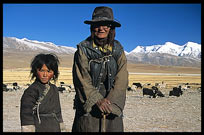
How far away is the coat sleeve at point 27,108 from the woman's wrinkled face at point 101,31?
0.89 meters

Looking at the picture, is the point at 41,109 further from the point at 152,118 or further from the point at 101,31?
the point at 152,118

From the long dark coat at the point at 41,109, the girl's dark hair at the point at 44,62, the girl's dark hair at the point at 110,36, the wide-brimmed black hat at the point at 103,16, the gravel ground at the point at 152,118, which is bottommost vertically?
the gravel ground at the point at 152,118

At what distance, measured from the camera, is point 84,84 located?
2.81m

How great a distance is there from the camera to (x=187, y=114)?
979 cm

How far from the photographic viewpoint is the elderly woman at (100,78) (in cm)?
282

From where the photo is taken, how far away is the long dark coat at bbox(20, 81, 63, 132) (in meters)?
2.92

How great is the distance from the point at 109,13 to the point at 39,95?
1120 millimetres

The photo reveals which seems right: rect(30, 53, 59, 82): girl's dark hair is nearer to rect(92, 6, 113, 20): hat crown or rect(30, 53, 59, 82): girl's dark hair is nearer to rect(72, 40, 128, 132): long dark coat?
rect(72, 40, 128, 132): long dark coat

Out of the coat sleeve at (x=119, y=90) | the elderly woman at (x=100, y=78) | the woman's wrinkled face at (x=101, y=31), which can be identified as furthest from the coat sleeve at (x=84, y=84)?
the woman's wrinkled face at (x=101, y=31)

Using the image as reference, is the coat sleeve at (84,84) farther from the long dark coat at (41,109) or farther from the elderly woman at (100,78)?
the long dark coat at (41,109)

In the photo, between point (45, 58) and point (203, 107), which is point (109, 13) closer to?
point (45, 58)

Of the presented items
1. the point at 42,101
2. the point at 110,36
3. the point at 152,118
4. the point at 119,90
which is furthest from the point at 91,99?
the point at 152,118

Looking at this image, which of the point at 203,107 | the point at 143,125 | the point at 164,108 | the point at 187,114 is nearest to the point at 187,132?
the point at 143,125

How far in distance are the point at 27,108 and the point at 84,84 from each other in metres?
0.64
